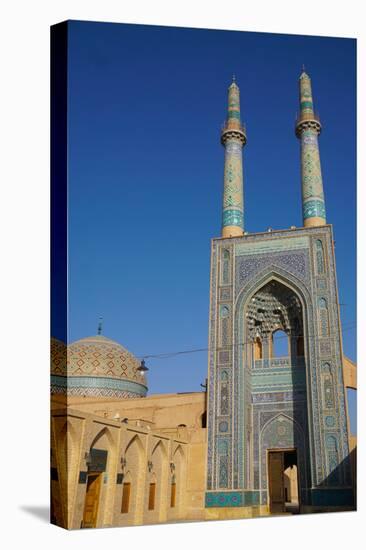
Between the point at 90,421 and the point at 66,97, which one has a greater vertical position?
the point at 66,97

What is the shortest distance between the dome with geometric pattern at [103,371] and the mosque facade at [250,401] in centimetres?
276

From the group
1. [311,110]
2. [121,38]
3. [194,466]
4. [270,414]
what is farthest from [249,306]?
[121,38]

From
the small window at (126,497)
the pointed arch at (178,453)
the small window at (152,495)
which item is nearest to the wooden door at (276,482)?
the pointed arch at (178,453)

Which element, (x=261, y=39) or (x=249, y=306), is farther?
(x=249, y=306)

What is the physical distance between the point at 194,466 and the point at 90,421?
438cm

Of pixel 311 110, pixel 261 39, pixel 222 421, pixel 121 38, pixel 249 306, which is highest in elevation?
pixel 311 110

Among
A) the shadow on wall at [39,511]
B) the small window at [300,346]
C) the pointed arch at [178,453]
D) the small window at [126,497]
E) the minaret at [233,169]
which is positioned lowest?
the shadow on wall at [39,511]

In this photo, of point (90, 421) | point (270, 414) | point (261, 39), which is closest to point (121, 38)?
point (261, 39)

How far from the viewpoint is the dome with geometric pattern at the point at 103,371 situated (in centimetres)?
1911

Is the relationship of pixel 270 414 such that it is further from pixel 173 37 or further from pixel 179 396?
pixel 173 37

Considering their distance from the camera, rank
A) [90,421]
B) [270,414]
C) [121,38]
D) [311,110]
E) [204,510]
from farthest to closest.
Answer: [311,110], [270,414], [204,510], [90,421], [121,38]

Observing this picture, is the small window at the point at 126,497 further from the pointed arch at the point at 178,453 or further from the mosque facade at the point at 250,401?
the pointed arch at the point at 178,453

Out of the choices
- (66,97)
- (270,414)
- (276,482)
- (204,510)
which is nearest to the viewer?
(66,97)

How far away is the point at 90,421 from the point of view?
9914 mm
